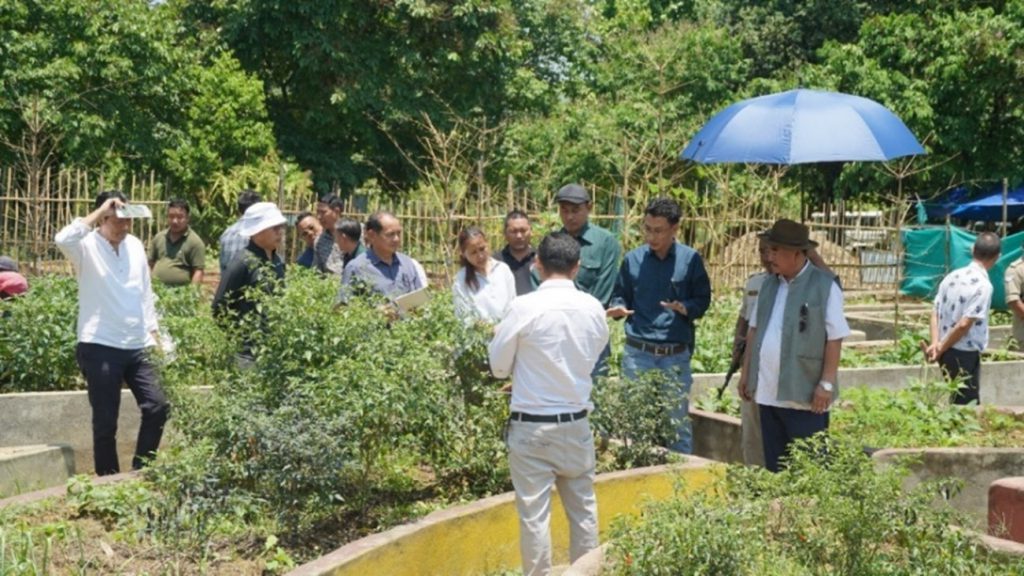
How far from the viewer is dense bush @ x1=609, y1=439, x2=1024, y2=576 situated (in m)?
4.89

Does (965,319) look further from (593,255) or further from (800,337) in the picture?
(800,337)

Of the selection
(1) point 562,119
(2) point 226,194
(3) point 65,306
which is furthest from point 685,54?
(3) point 65,306

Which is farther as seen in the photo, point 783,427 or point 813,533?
point 783,427

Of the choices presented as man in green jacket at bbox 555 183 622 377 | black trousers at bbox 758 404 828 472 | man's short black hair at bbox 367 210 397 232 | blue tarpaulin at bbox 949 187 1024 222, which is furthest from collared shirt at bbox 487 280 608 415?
blue tarpaulin at bbox 949 187 1024 222

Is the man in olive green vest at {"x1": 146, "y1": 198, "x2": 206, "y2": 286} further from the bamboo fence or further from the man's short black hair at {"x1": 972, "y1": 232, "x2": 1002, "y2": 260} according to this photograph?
the man's short black hair at {"x1": 972, "y1": 232, "x2": 1002, "y2": 260}

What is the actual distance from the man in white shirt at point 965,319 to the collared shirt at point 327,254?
189 inches

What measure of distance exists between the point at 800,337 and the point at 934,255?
15.0m

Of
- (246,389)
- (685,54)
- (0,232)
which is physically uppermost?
(685,54)

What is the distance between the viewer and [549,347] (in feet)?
19.8

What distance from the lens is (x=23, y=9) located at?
78.3 feet

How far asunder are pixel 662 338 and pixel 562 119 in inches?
919

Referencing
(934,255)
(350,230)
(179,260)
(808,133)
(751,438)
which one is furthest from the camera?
(934,255)

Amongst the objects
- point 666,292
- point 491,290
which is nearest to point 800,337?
point 666,292

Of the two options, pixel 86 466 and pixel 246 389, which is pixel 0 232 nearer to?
pixel 86 466
